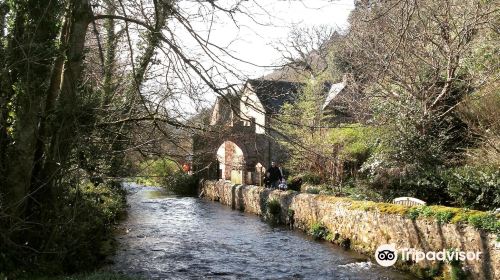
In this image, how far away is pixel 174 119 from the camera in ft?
31.9

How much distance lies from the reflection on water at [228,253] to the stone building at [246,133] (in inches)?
83.5

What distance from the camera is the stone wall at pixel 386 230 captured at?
7.68m

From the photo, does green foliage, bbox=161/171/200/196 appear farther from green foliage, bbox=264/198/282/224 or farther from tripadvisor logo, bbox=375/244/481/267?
tripadvisor logo, bbox=375/244/481/267

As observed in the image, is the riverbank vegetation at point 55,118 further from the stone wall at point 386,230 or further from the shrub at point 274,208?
the shrub at point 274,208

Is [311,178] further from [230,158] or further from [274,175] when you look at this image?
[230,158]

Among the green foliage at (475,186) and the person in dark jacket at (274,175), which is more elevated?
the person in dark jacket at (274,175)

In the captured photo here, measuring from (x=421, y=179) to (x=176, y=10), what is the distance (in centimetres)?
953

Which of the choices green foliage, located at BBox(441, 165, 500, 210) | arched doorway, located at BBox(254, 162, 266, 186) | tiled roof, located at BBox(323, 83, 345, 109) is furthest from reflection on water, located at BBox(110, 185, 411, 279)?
tiled roof, located at BBox(323, 83, 345, 109)

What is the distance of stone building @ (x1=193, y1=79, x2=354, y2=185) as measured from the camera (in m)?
7.39

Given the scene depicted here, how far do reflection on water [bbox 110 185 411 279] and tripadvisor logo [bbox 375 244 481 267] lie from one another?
1.06 feet

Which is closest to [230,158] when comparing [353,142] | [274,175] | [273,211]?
[274,175]

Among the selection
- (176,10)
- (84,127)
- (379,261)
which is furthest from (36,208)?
(379,261)

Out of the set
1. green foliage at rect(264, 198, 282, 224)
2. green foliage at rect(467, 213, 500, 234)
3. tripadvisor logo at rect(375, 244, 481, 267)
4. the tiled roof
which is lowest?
tripadvisor logo at rect(375, 244, 481, 267)

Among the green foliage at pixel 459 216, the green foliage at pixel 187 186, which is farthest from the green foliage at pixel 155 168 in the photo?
the green foliage at pixel 459 216
